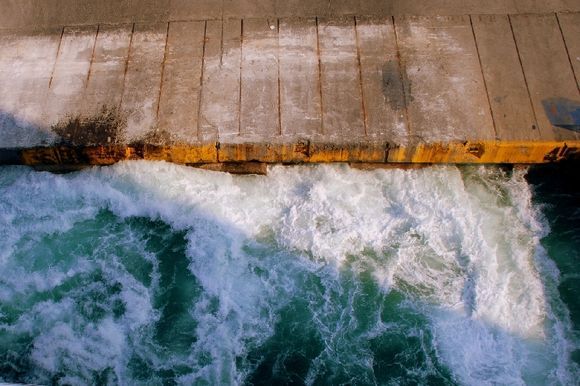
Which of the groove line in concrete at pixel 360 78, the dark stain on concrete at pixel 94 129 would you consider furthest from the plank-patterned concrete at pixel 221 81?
the groove line in concrete at pixel 360 78

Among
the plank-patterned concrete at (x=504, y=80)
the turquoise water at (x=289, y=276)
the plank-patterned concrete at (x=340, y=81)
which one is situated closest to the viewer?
the turquoise water at (x=289, y=276)

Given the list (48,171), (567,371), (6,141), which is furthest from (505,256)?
(6,141)

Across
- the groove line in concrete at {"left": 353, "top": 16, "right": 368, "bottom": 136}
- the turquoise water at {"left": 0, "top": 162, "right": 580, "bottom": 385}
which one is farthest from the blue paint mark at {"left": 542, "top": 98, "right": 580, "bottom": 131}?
the groove line in concrete at {"left": 353, "top": 16, "right": 368, "bottom": 136}

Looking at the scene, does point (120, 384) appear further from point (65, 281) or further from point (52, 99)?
point (52, 99)

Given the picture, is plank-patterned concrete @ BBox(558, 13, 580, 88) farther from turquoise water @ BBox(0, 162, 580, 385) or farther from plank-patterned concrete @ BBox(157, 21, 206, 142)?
plank-patterned concrete @ BBox(157, 21, 206, 142)

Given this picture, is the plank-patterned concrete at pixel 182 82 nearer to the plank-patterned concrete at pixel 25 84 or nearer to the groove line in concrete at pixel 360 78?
the plank-patterned concrete at pixel 25 84

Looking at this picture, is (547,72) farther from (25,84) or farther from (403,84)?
(25,84)
